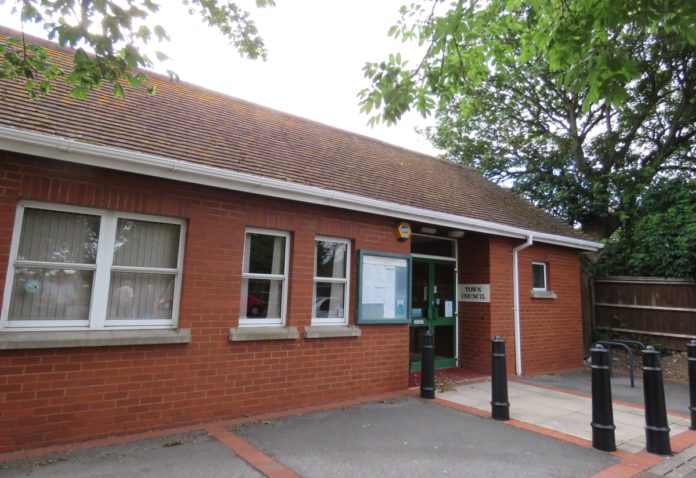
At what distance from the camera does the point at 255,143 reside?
7.46 meters

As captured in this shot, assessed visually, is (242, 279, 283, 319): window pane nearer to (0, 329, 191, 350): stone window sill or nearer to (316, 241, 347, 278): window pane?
(316, 241, 347, 278): window pane

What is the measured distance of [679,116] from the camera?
48.1 ft

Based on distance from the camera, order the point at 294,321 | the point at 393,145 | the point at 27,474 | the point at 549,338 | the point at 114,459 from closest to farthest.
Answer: the point at 27,474 < the point at 114,459 < the point at 294,321 < the point at 549,338 < the point at 393,145

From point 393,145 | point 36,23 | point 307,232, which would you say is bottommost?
point 307,232

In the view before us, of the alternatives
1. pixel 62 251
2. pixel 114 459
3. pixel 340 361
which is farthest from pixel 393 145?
pixel 114 459

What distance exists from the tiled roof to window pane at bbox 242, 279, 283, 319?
1.51 m

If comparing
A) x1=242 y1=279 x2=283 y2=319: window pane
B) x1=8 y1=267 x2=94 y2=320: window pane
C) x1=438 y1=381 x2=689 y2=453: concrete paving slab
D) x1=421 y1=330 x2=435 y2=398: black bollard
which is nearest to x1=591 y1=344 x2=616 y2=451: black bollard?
x1=438 y1=381 x2=689 y2=453: concrete paving slab

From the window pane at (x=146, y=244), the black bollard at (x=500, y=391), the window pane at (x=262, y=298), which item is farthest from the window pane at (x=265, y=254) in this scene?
the black bollard at (x=500, y=391)

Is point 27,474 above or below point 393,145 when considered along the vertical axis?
below

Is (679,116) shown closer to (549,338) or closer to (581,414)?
(549,338)

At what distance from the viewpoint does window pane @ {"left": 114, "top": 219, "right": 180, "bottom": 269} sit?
5156mm

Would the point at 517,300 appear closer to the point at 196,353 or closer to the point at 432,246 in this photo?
the point at 432,246

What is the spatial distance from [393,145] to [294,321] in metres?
7.31

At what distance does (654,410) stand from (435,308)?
179 inches
